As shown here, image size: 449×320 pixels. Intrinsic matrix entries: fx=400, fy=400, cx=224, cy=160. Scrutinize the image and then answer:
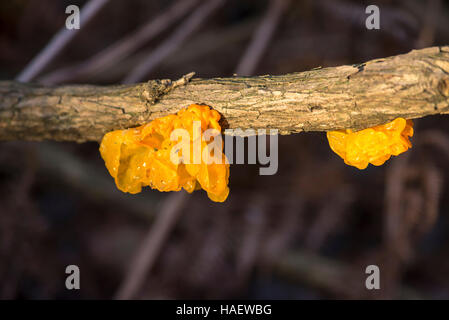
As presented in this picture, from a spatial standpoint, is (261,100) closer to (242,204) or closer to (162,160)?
(162,160)

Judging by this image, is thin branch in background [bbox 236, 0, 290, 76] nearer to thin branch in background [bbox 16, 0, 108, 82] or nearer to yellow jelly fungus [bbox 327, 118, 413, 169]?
thin branch in background [bbox 16, 0, 108, 82]

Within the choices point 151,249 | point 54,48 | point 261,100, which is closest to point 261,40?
point 54,48

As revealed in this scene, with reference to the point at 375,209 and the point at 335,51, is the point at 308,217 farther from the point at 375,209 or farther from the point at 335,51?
the point at 335,51

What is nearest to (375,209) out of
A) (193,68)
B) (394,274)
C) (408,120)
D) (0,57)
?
(394,274)

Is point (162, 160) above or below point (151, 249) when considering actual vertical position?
below

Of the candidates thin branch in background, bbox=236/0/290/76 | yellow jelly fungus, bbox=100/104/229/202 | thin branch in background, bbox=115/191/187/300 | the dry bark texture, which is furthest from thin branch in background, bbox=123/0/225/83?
yellow jelly fungus, bbox=100/104/229/202

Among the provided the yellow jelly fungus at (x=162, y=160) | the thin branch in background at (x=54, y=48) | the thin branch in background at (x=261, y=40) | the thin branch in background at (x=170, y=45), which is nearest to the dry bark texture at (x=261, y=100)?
the yellow jelly fungus at (x=162, y=160)
